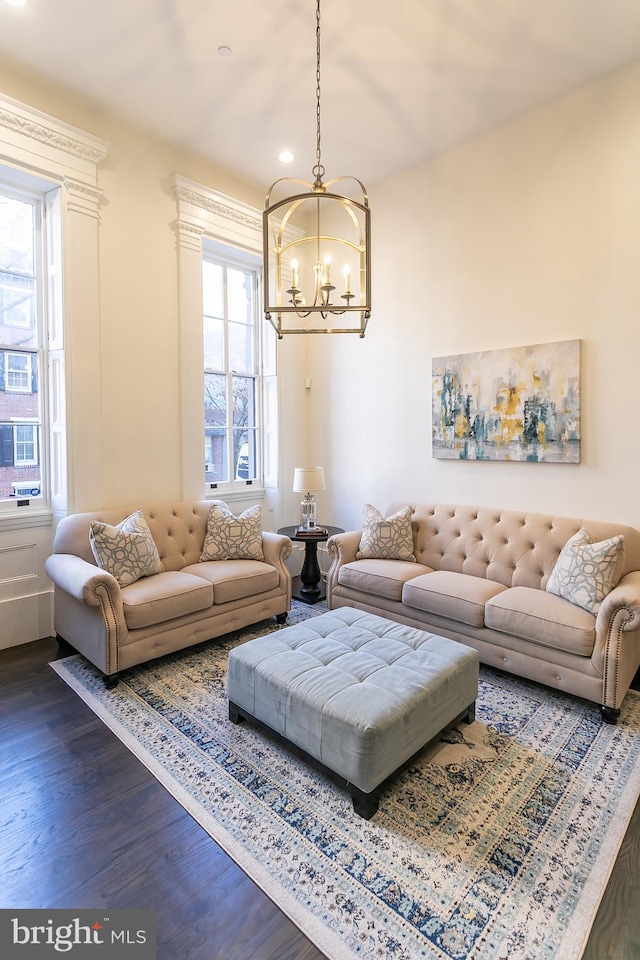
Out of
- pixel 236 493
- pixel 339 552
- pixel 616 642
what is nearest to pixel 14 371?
pixel 236 493

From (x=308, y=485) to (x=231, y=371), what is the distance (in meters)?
1.38

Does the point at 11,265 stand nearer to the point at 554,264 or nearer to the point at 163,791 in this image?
the point at 163,791

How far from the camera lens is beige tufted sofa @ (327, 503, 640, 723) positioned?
2.56m

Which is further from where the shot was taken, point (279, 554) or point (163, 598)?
point (279, 554)

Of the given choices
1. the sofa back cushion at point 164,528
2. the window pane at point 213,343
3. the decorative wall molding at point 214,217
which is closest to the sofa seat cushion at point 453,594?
the sofa back cushion at point 164,528

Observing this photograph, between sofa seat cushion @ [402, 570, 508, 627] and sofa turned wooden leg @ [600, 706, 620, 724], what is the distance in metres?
0.75

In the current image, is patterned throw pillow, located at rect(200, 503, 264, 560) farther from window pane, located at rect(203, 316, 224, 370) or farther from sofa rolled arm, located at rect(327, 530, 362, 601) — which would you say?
window pane, located at rect(203, 316, 224, 370)

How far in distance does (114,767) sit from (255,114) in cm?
425

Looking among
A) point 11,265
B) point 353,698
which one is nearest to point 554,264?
point 353,698

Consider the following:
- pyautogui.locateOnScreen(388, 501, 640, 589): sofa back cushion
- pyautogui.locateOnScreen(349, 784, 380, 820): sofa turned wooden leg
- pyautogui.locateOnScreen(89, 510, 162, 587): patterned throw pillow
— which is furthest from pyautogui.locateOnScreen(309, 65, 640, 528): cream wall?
pyautogui.locateOnScreen(349, 784, 380, 820): sofa turned wooden leg

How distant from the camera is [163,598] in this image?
3051 millimetres

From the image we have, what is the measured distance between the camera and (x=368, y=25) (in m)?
2.82

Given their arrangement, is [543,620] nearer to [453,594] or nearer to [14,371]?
[453,594]

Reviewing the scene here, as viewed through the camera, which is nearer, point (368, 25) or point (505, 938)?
point (505, 938)
